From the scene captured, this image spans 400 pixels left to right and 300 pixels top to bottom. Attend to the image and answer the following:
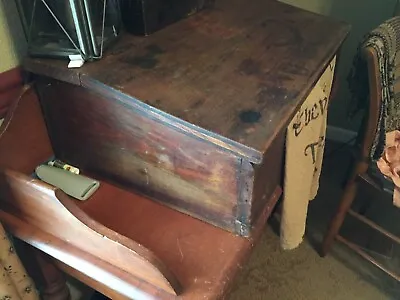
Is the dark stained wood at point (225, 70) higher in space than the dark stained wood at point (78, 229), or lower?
higher

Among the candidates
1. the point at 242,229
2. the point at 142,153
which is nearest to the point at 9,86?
the point at 142,153

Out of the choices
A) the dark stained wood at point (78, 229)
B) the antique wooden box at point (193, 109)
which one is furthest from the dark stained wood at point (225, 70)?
the dark stained wood at point (78, 229)

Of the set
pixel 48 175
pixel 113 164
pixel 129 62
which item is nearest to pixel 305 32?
pixel 129 62

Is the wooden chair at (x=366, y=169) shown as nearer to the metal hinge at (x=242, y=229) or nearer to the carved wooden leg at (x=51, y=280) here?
the metal hinge at (x=242, y=229)

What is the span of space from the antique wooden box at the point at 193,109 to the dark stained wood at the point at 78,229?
0.59ft

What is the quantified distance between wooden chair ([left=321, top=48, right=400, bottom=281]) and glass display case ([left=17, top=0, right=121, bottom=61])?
585 millimetres

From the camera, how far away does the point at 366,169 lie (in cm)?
131

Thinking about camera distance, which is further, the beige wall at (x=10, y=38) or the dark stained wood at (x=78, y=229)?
the beige wall at (x=10, y=38)

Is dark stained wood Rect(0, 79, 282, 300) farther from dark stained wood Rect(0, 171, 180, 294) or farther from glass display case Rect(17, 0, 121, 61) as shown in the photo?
glass display case Rect(17, 0, 121, 61)

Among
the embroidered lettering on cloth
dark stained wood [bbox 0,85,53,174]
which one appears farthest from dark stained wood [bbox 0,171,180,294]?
the embroidered lettering on cloth

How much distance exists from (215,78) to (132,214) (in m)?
0.32

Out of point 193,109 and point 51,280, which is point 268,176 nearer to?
point 193,109

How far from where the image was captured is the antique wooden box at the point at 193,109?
0.85m

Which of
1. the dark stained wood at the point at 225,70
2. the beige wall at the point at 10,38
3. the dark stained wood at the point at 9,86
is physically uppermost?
the beige wall at the point at 10,38
